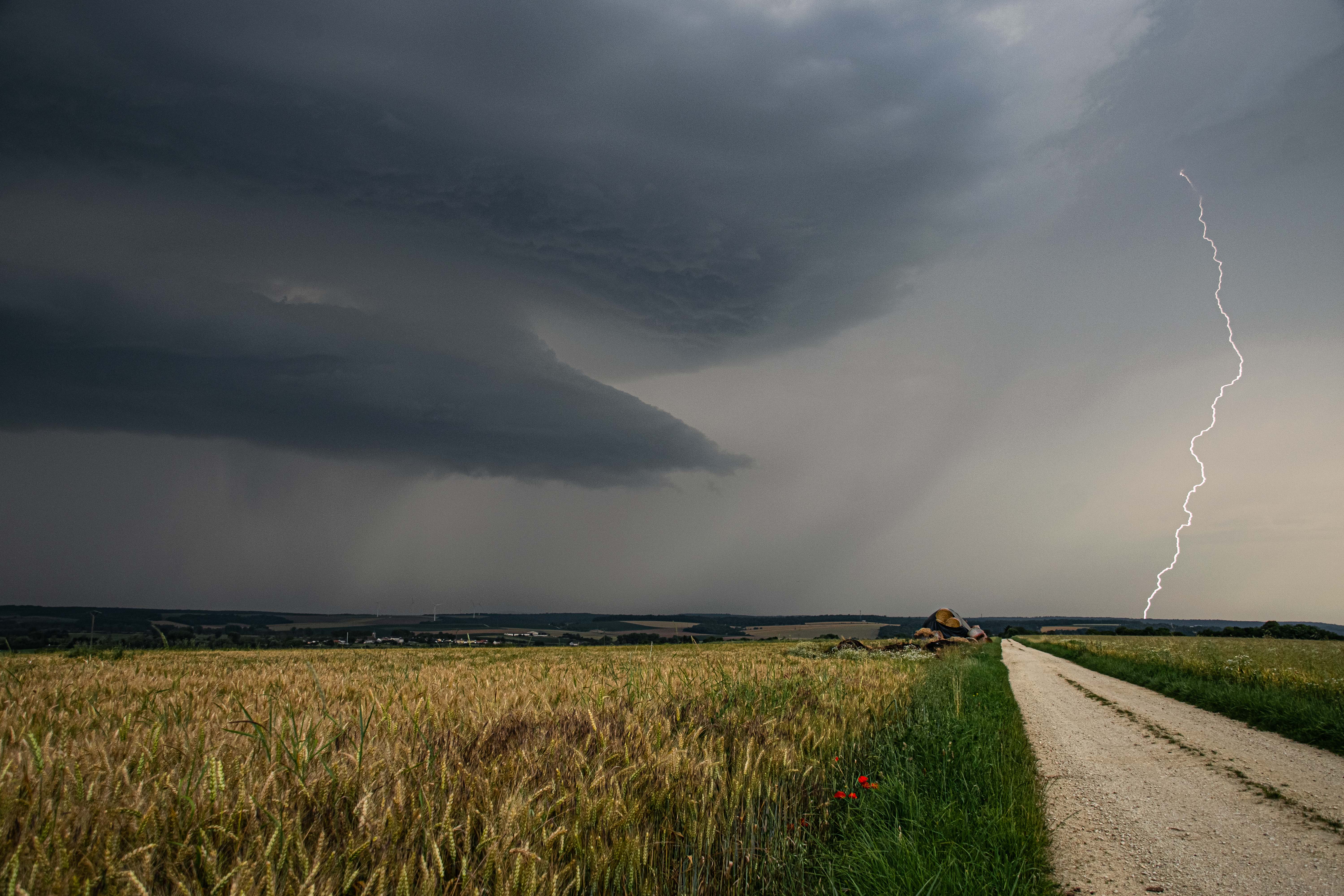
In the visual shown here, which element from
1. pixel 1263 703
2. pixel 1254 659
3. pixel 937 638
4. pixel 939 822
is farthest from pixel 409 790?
pixel 937 638

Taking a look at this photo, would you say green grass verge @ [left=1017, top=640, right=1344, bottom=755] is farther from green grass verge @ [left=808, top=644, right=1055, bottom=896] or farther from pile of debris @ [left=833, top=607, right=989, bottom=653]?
pile of debris @ [left=833, top=607, right=989, bottom=653]

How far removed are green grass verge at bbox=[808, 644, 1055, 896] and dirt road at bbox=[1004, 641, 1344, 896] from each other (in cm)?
46

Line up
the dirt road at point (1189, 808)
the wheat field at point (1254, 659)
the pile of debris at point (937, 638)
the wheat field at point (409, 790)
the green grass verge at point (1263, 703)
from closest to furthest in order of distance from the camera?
1. the wheat field at point (409, 790)
2. the dirt road at point (1189, 808)
3. the green grass verge at point (1263, 703)
4. the wheat field at point (1254, 659)
5. the pile of debris at point (937, 638)

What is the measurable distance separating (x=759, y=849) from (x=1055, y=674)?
31.4 metres

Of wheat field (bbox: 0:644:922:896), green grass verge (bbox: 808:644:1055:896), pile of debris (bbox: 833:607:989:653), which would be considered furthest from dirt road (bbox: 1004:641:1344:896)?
pile of debris (bbox: 833:607:989:653)

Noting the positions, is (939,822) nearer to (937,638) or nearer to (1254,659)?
A: (1254,659)

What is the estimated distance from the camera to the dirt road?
4781 mm

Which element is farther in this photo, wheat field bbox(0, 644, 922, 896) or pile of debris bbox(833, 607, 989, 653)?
pile of debris bbox(833, 607, 989, 653)

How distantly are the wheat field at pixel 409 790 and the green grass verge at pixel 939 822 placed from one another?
0.34 m

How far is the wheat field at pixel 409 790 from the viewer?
6.98 ft

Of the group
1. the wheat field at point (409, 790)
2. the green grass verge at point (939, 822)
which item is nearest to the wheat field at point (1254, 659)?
the green grass verge at point (939, 822)

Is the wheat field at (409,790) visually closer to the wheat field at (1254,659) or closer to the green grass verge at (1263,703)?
the green grass verge at (1263,703)

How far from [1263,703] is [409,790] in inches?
692

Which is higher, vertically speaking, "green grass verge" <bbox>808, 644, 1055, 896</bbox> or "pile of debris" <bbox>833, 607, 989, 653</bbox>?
"green grass verge" <bbox>808, 644, 1055, 896</bbox>
